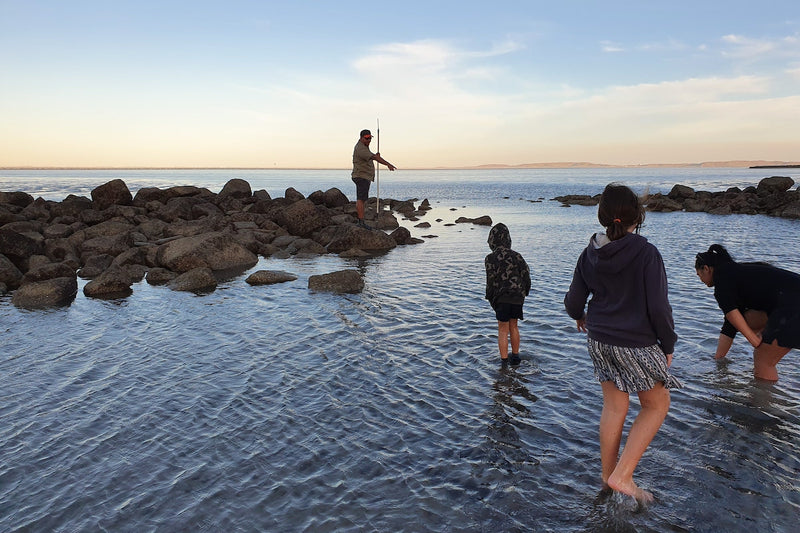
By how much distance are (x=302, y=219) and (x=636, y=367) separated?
18237mm

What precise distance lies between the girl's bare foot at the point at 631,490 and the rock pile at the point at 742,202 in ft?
80.4

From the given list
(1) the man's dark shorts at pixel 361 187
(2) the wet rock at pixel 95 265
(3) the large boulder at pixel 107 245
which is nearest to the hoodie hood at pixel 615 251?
(2) the wet rock at pixel 95 265

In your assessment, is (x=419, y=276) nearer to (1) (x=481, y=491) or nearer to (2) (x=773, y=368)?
(2) (x=773, y=368)

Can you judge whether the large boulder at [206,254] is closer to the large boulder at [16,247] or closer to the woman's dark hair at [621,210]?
the large boulder at [16,247]

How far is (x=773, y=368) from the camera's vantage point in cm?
616

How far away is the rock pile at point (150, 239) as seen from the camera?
474 inches

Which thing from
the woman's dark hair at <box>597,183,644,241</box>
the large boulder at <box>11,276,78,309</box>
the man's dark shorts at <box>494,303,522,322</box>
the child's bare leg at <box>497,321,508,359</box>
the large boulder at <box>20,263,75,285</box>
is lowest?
the large boulder at <box>11,276,78,309</box>

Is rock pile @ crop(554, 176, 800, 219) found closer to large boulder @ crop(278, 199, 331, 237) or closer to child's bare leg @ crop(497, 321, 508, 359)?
large boulder @ crop(278, 199, 331, 237)

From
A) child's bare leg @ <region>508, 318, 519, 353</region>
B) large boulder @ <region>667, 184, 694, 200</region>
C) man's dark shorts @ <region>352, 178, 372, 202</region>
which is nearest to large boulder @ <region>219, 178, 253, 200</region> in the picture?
man's dark shorts @ <region>352, 178, 372, 202</region>

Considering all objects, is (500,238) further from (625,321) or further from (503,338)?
(625,321)

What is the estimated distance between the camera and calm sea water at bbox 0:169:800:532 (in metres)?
3.99

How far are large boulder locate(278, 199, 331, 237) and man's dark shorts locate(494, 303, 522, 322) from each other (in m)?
14.9

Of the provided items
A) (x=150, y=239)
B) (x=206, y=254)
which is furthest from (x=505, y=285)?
(x=150, y=239)

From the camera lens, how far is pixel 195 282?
39.5 feet
